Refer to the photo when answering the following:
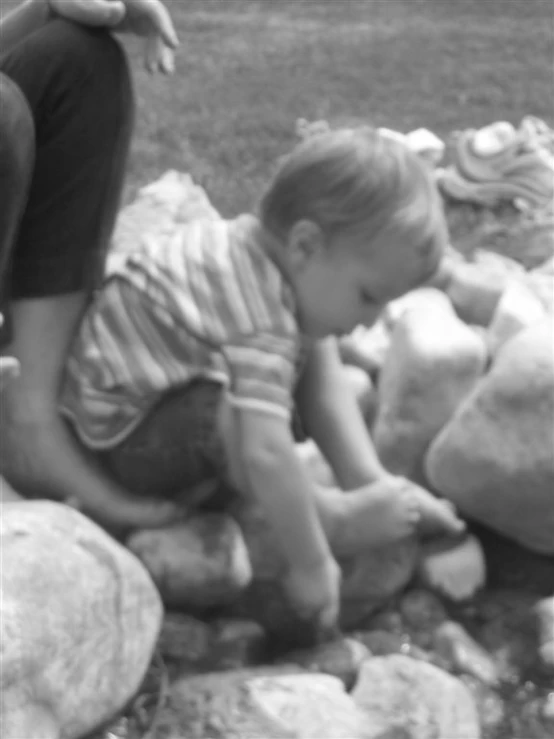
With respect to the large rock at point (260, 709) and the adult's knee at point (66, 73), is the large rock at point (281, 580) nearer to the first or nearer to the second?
the large rock at point (260, 709)

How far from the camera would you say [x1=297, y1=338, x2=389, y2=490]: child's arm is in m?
1.29

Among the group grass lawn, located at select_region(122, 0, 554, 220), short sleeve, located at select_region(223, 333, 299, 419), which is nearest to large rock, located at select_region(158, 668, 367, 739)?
short sleeve, located at select_region(223, 333, 299, 419)

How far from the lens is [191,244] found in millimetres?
1194

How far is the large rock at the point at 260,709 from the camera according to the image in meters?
1.03

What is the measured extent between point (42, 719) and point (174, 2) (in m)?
1.15

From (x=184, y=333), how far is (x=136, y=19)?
319 millimetres

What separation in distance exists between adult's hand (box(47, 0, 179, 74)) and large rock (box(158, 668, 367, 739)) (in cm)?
59

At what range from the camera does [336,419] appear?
4.26 feet

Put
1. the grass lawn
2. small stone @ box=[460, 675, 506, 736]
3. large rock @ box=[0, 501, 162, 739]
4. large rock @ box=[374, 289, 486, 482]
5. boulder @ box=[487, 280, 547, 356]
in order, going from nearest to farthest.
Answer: large rock @ box=[0, 501, 162, 739]
small stone @ box=[460, 675, 506, 736]
large rock @ box=[374, 289, 486, 482]
boulder @ box=[487, 280, 547, 356]
the grass lawn

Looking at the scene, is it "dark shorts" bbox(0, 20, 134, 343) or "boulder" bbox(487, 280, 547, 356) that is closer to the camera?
"dark shorts" bbox(0, 20, 134, 343)

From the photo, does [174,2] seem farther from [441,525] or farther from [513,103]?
[513,103]

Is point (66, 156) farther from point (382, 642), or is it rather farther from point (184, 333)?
point (382, 642)

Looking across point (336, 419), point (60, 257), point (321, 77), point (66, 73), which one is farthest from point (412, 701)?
point (321, 77)

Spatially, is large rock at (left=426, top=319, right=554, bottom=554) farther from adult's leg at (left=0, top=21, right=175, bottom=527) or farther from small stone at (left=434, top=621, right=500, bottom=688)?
adult's leg at (left=0, top=21, right=175, bottom=527)
